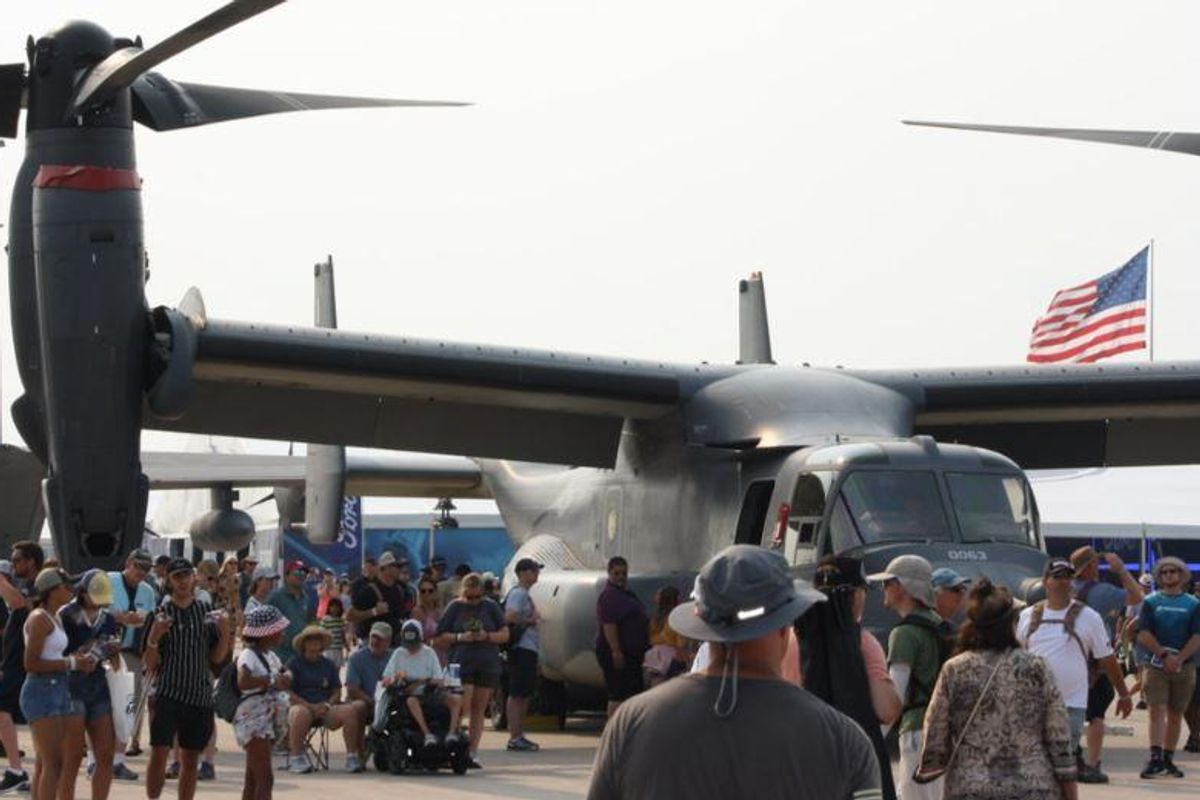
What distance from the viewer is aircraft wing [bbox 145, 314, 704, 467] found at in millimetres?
17594

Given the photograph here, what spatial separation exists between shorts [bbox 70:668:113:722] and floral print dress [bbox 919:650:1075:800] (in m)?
5.74

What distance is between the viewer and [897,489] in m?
15.0

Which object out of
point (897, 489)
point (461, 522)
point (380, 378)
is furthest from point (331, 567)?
point (897, 489)

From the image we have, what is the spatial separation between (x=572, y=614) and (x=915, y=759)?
32.6 feet

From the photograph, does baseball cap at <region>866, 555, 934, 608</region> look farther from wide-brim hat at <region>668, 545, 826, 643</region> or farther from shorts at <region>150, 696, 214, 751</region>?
shorts at <region>150, 696, 214, 751</region>

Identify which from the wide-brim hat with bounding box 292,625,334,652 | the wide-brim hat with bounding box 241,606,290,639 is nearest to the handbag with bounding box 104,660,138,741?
the wide-brim hat with bounding box 241,606,290,639

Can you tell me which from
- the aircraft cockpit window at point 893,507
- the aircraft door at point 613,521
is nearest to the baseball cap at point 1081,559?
the aircraft cockpit window at point 893,507

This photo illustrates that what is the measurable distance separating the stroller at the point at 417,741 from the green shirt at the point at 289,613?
2.70 m

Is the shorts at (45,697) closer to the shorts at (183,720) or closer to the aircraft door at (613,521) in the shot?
the shorts at (183,720)

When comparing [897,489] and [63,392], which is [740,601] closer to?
[897,489]

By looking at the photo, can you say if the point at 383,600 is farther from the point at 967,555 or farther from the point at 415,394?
the point at 967,555

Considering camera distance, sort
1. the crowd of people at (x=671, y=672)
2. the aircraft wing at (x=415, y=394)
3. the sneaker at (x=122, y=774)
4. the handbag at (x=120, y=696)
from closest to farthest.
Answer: the crowd of people at (x=671, y=672)
the handbag at (x=120, y=696)
the sneaker at (x=122, y=774)
the aircraft wing at (x=415, y=394)

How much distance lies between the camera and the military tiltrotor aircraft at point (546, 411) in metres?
15.3

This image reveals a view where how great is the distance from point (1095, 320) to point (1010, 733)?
76.6ft
